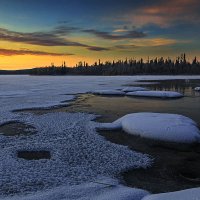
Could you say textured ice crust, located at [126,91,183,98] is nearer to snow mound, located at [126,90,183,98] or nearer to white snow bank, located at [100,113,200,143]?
snow mound, located at [126,90,183,98]

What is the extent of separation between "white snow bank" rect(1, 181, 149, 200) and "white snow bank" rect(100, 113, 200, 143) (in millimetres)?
5241

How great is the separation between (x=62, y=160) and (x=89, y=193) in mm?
2723

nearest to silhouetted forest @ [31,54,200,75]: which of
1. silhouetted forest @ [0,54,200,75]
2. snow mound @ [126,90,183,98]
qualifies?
silhouetted forest @ [0,54,200,75]

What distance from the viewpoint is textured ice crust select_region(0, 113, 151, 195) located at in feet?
26.0

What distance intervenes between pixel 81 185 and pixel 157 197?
2.02 metres

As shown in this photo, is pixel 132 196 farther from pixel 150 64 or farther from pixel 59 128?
pixel 150 64

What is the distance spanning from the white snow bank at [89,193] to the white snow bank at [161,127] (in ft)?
17.2

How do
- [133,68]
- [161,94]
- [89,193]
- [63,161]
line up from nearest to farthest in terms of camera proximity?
1. [89,193]
2. [63,161]
3. [161,94]
4. [133,68]

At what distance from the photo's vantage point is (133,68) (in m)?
148

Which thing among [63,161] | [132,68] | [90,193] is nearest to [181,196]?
[90,193]

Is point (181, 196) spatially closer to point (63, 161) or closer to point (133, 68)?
point (63, 161)

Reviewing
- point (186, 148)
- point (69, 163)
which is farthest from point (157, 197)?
point (186, 148)

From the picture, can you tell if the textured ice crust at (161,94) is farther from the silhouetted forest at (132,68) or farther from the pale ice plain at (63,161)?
the silhouetted forest at (132,68)

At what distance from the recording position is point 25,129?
14.0 metres
